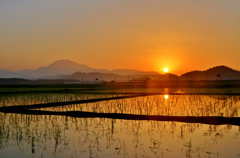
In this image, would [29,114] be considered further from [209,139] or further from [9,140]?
[209,139]

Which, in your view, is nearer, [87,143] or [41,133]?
[87,143]

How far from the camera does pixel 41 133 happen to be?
31.1 feet

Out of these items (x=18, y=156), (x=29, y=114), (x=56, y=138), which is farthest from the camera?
(x=29, y=114)

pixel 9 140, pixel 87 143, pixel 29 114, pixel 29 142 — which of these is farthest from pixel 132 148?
pixel 29 114

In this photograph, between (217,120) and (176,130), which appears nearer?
(176,130)

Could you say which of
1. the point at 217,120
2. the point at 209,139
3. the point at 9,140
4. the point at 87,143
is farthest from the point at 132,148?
the point at 217,120

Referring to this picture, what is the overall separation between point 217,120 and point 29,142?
771 centimetres

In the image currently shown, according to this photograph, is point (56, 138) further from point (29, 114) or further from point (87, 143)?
point (29, 114)

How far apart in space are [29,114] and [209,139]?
9.64m

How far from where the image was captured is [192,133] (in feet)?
30.7

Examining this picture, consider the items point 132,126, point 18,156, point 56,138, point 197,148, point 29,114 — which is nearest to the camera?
point 18,156

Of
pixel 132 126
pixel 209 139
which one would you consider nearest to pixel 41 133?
pixel 132 126

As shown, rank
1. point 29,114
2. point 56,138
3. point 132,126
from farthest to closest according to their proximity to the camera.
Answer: point 29,114 → point 132,126 → point 56,138

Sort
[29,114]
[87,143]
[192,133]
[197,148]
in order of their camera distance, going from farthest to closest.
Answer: [29,114], [192,133], [87,143], [197,148]
